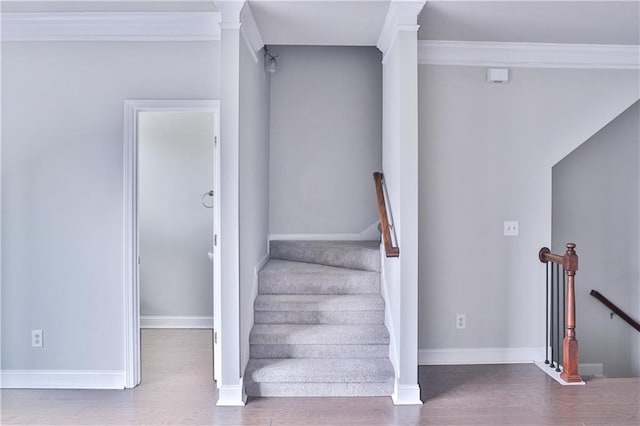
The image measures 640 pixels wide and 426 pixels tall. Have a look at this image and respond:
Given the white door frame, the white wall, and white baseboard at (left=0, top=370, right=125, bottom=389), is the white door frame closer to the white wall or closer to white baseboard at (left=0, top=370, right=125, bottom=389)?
white baseboard at (left=0, top=370, right=125, bottom=389)

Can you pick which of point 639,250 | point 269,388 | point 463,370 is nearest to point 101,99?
point 269,388

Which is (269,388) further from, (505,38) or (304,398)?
(505,38)

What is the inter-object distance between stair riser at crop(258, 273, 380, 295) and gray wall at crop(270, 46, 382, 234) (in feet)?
2.73

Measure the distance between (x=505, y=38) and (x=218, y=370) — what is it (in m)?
3.18

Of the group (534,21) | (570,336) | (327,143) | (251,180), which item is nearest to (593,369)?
(570,336)

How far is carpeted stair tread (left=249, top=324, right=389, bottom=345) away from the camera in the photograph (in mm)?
3178

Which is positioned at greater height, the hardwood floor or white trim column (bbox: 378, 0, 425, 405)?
white trim column (bbox: 378, 0, 425, 405)

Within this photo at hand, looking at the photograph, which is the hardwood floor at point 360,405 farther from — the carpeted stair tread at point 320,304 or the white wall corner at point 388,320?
the carpeted stair tread at point 320,304

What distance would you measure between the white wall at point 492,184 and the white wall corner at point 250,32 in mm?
1293

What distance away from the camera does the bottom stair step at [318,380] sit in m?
2.97

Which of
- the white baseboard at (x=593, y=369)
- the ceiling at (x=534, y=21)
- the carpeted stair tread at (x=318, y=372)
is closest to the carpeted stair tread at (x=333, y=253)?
the carpeted stair tread at (x=318, y=372)

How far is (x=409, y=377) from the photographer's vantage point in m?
2.89

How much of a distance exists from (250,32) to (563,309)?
3.31 metres

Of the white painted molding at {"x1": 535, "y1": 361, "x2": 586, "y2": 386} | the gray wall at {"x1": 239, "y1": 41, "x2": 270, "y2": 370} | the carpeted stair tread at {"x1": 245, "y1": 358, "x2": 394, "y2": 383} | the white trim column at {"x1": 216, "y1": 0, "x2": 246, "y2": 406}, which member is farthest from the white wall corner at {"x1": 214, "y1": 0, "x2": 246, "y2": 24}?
the white painted molding at {"x1": 535, "y1": 361, "x2": 586, "y2": 386}
